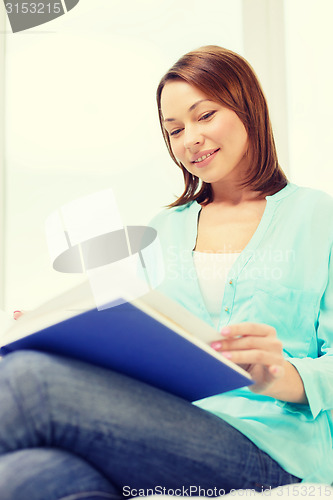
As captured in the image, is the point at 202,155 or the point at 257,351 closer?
the point at 257,351

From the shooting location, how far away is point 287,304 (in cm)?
104

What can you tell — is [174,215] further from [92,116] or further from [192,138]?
[92,116]

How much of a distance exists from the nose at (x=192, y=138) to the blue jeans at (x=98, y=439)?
604mm

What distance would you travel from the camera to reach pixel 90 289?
691mm

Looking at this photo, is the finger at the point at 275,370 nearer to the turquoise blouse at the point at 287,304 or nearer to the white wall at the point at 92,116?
the turquoise blouse at the point at 287,304

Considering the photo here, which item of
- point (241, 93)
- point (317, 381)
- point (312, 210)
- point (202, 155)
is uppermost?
point (241, 93)

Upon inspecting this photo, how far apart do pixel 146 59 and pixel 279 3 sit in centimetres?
50

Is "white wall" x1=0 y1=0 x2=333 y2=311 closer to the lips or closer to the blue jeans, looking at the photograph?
the lips

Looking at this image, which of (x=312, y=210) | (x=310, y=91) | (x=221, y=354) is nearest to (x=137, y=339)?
(x=221, y=354)

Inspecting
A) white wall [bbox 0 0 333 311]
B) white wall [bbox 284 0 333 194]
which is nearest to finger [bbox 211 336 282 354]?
white wall [bbox 284 0 333 194]

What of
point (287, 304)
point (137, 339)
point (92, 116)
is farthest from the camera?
point (92, 116)

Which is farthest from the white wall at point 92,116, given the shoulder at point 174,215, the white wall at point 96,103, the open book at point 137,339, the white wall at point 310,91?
the open book at point 137,339

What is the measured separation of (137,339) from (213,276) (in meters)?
0.49

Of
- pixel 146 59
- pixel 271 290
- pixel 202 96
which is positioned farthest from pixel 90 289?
pixel 146 59
